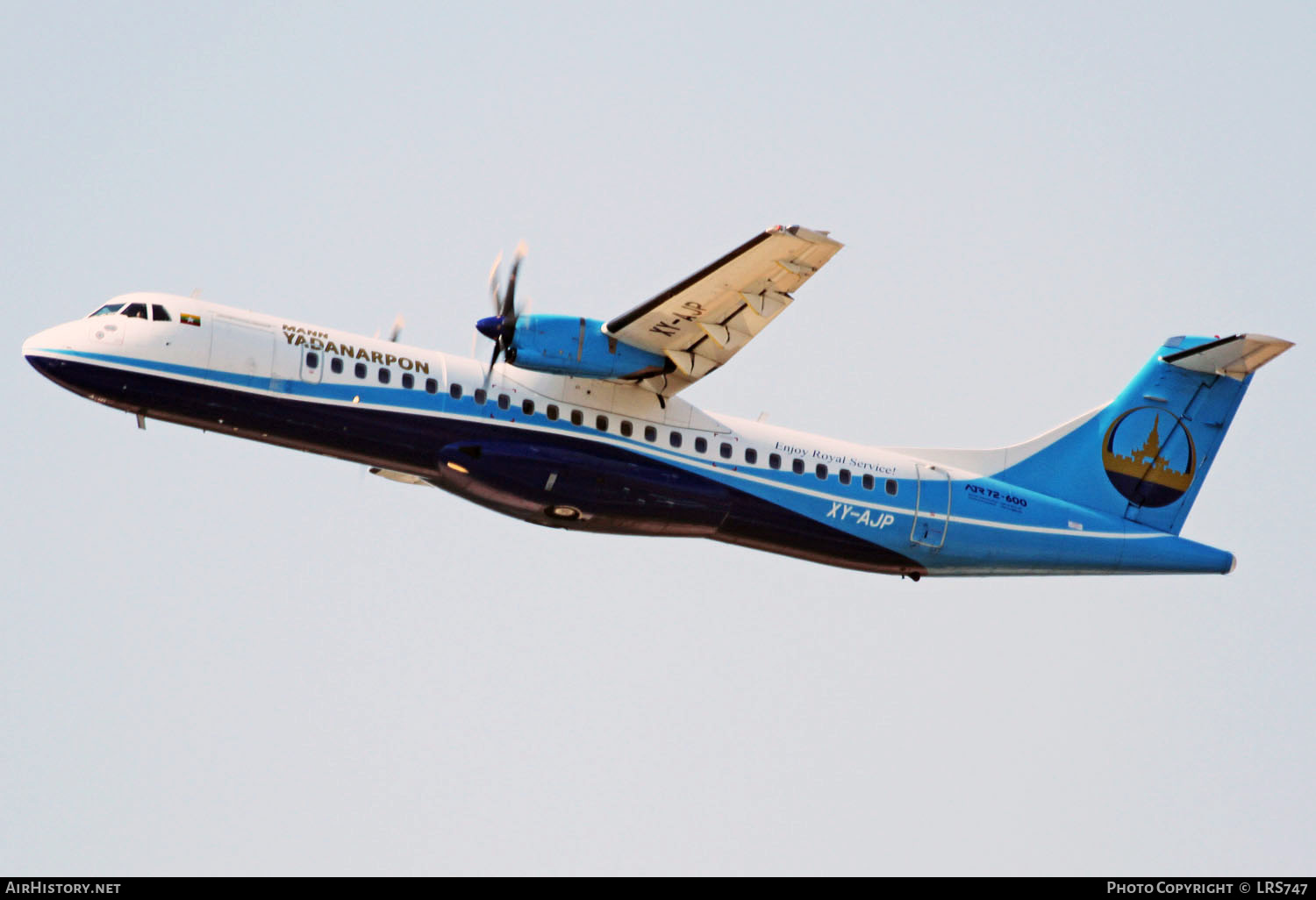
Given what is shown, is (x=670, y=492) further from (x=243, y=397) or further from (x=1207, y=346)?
(x=1207, y=346)

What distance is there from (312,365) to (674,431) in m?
5.40

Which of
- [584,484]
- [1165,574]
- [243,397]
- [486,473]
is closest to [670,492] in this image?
[584,484]

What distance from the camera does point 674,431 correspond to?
23.6 m

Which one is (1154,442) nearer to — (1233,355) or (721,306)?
(1233,355)

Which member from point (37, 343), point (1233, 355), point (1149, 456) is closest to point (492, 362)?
point (37, 343)

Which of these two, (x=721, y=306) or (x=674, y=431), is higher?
(x=721, y=306)

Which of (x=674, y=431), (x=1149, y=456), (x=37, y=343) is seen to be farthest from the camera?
(x=1149, y=456)

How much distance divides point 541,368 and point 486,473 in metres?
1.70

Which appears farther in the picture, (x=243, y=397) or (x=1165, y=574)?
(x=1165, y=574)

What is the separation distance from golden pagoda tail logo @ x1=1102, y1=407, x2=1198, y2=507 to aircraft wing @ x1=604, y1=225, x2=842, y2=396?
7695 millimetres

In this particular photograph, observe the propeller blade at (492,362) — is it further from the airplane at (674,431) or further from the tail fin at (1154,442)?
Result: the tail fin at (1154,442)

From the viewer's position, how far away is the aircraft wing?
20906mm

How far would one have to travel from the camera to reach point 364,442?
72.7 feet
